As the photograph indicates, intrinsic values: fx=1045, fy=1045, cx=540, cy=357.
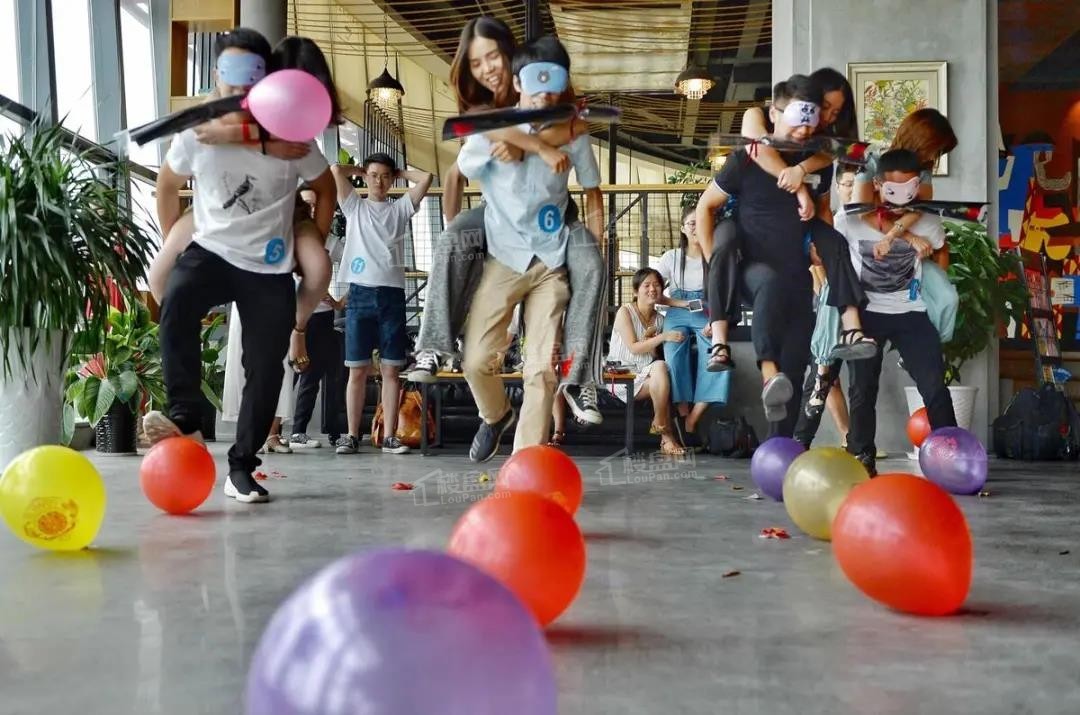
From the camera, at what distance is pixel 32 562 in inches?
98.0

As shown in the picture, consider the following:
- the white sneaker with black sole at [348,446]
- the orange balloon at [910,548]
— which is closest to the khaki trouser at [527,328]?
the orange balloon at [910,548]

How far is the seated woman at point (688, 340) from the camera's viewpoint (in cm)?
639

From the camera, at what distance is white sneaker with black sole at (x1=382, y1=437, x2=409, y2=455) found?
6.27 metres

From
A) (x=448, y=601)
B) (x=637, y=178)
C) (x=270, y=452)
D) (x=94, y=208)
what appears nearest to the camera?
(x=448, y=601)

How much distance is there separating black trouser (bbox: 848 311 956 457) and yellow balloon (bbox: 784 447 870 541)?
1.68 metres

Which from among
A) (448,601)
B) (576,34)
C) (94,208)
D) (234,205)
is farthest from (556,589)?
(576,34)

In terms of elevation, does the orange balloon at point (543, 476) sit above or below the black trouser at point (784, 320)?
below

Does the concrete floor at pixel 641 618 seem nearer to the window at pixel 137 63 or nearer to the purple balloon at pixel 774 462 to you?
the purple balloon at pixel 774 462

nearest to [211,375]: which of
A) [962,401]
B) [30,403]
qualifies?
[30,403]

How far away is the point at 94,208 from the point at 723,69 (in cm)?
972

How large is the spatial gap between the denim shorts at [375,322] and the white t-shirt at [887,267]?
2.59m

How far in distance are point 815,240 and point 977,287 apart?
2.38 m

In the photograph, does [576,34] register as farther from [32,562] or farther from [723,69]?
[32,562]

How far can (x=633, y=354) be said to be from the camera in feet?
21.4
